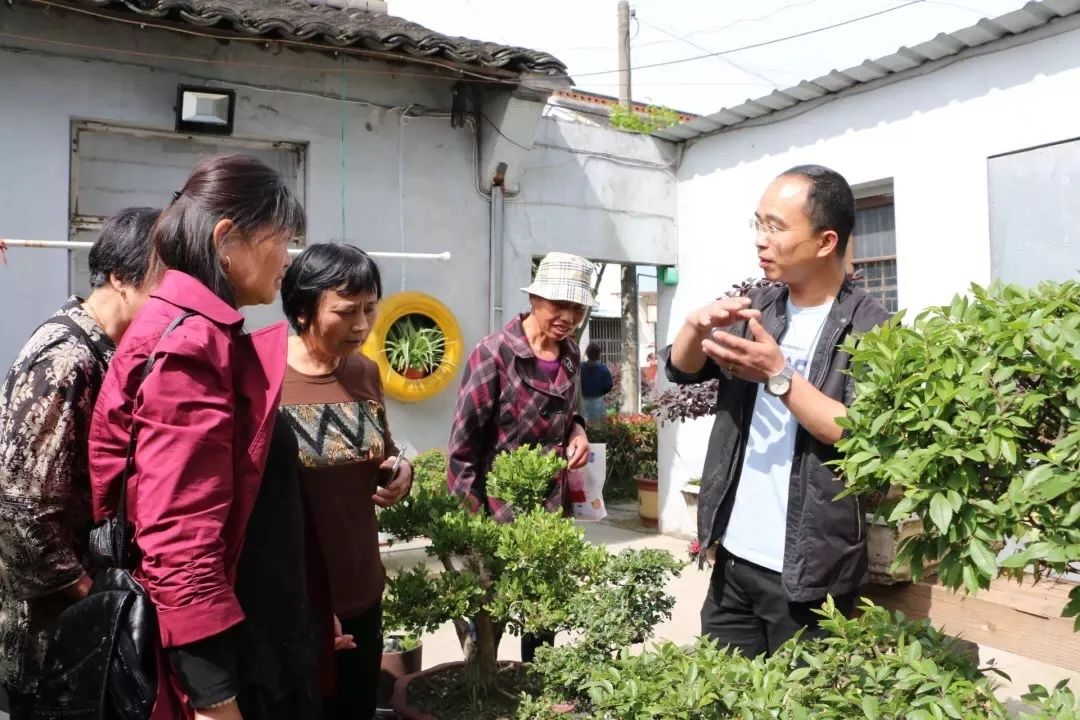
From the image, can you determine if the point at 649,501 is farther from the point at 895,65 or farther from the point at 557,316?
the point at 557,316

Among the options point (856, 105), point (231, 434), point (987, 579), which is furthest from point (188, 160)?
Answer: point (987, 579)

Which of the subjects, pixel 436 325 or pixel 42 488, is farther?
pixel 436 325

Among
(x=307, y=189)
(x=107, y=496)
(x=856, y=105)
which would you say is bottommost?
(x=107, y=496)

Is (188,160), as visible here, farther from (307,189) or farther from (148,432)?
(148,432)

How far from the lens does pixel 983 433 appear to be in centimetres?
125

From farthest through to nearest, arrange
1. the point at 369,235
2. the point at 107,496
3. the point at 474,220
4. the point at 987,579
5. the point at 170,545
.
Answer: the point at 474,220, the point at 369,235, the point at 107,496, the point at 170,545, the point at 987,579

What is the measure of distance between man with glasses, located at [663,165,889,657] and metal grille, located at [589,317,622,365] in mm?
15477

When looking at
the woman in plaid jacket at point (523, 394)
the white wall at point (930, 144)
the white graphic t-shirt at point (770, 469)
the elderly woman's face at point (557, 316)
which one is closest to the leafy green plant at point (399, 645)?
the woman in plaid jacket at point (523, 394)

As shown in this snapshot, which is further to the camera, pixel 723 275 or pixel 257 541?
pixel 723 275

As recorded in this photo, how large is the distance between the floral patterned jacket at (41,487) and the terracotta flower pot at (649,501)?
19.9 ft

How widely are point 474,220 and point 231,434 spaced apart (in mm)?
5167

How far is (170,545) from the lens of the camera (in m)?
1.38

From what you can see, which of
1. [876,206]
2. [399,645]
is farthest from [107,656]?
[876,206]

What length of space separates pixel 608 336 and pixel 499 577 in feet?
52.0
